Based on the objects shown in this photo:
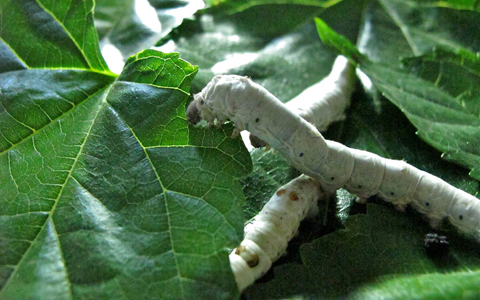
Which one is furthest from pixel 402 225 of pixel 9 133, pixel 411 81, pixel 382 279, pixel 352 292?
pixel 9 133

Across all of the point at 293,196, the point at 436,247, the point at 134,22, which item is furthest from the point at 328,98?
the point at 134,22

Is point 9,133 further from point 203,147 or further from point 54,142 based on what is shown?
point 203,147

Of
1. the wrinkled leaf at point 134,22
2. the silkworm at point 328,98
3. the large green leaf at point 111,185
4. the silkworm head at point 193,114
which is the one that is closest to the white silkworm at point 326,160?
the silkworm head at point 193,114

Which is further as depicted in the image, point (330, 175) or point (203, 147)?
point (330, 175)

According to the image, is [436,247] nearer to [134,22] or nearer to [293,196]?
[293,196]

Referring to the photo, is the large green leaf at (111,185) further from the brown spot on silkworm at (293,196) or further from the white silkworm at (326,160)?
the brown spot on silkworm at (293,196)
